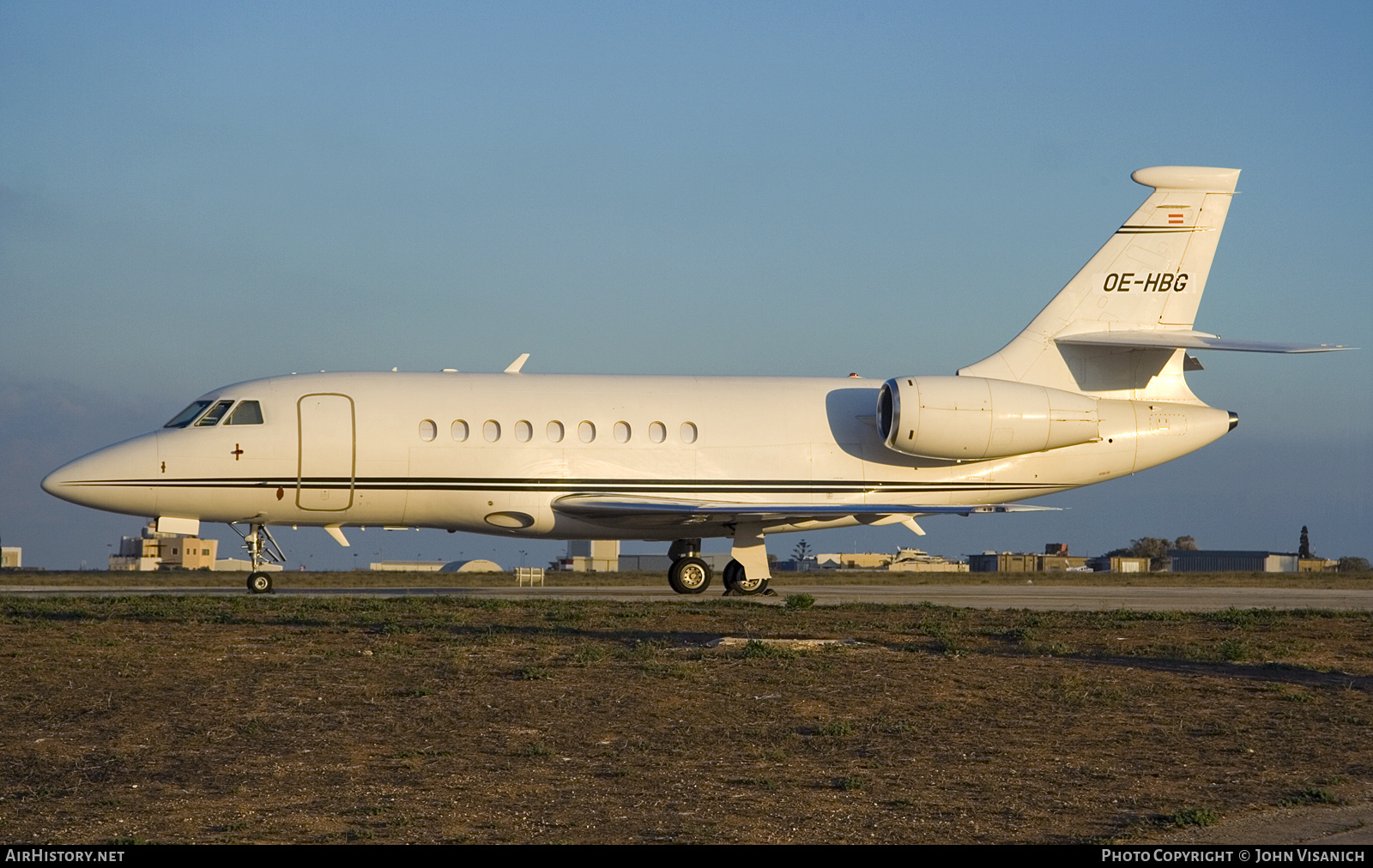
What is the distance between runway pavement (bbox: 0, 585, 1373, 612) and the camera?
→ 2373 centimetres

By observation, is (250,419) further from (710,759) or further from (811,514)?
(710,759)

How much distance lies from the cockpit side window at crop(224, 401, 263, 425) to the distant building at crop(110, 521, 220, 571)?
97.5 feet

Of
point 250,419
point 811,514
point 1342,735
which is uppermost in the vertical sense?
point 250,419

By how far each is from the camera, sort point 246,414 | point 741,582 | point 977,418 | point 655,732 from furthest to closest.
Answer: point 741,582 < point 977,418 < point 246,414 < point 655,732

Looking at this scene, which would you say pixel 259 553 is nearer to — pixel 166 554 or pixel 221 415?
pixel 221 415

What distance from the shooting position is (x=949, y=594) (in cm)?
2747

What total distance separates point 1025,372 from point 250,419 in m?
14.4

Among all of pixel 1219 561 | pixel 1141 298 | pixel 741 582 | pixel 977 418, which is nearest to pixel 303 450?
pixel 741 582

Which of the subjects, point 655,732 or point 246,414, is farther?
point 246,414

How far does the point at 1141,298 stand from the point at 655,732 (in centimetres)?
1905

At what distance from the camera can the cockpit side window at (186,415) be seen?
23.7 meters

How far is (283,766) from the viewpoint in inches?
347
